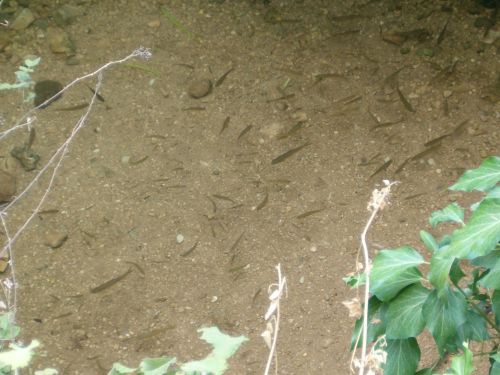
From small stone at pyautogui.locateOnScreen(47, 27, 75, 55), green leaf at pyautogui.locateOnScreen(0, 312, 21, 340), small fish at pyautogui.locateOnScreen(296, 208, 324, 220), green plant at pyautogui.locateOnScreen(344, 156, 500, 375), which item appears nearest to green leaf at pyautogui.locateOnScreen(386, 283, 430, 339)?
green plant at pyautogui.locateOnScreen(344, 156, 500, 375)

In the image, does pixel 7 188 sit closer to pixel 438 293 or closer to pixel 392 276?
pixel 392 276

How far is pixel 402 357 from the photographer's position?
5.17 feet

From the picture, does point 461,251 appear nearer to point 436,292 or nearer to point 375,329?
point 436,292

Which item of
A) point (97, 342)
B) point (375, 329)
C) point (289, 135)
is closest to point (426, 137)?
point (289, 135)

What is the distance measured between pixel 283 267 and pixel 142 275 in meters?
0.58

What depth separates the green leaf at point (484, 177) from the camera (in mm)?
1456

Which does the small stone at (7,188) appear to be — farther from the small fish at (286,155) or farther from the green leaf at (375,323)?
the green leaf at (375,323)

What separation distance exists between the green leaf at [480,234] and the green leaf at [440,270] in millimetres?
50

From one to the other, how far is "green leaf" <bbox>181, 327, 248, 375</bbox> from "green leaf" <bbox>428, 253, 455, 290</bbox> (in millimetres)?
417

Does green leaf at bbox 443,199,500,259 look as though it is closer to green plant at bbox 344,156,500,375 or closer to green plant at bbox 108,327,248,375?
green plant at bbox 344,156,500,375

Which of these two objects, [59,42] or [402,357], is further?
[59,42]

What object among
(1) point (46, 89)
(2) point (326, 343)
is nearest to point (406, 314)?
(2) point (326, 343)

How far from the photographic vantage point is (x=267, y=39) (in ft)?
11.9

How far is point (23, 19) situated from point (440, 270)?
2851 millimetres
